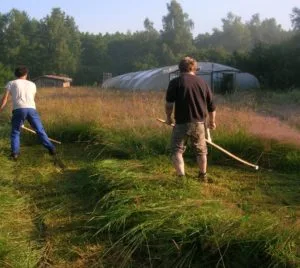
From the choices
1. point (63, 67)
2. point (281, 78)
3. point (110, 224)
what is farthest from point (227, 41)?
point (110, 224)

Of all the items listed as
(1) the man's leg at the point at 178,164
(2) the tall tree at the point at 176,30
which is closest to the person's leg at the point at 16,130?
(1) the man's leg at the point at 178,164

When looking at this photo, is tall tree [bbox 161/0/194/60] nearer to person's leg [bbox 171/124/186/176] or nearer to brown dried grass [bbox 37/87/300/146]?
brown dried grass [bbox 37/87/300/146]

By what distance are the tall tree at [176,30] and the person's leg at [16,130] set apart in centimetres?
7120

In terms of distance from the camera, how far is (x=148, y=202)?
437cm

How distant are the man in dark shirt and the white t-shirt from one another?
2.89 m

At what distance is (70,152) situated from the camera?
7.79m

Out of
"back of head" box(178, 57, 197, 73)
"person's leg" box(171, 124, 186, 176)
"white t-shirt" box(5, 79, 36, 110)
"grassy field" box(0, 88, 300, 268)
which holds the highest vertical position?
"back of head" box(178, 57, 197, 73)

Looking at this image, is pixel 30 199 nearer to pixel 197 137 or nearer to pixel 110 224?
pixel 110 224

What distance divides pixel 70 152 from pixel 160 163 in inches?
82.1

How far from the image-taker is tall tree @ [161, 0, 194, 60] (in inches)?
3056

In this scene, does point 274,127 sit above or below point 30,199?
above

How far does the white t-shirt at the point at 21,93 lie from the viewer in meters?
7.50

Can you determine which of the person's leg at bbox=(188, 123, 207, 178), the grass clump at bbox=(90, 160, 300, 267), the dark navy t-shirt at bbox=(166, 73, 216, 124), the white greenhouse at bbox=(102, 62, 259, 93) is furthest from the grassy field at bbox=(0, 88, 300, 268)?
the white greenhouse at bbox=(102, 62, 259, 93)

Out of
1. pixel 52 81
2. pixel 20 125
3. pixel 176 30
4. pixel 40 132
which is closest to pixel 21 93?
pixel 20 125
